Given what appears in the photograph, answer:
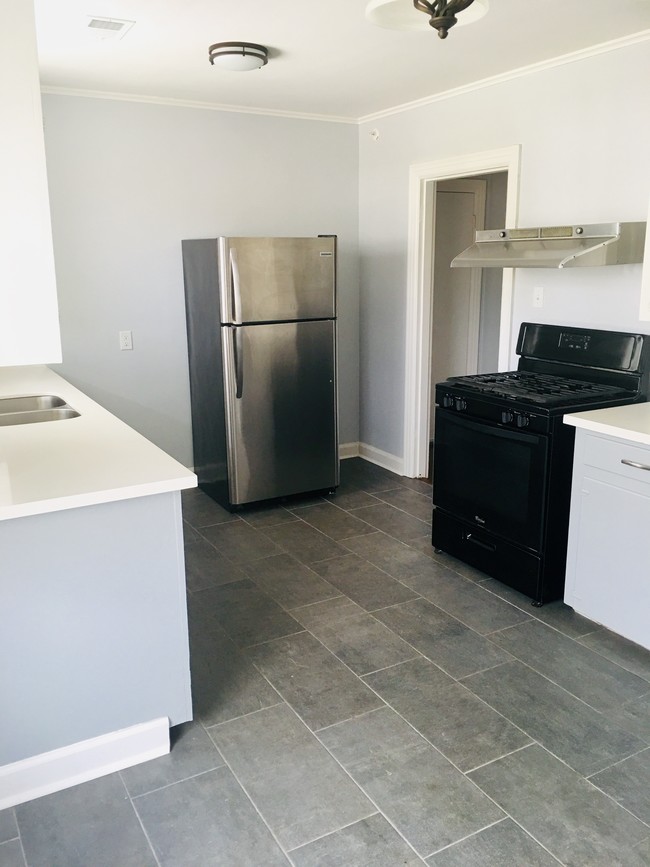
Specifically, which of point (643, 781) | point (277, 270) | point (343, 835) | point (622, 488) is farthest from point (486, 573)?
point (277, 270)

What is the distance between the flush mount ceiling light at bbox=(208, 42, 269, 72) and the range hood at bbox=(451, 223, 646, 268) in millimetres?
1327

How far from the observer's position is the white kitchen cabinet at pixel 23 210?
71.3 inches

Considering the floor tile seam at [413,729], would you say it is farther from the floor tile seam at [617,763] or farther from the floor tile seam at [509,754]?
the floor tile seam at [617,763]

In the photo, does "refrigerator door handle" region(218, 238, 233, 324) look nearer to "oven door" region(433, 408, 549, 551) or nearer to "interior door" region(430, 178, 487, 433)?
"oven door" region(433, 408, 549, 551)

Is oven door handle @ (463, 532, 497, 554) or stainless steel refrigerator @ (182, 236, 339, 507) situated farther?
stainless steel refrigerator @ (182, 236, 339, 507)

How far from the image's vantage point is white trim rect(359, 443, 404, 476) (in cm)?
494

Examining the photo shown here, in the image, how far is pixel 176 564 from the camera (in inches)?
84.7

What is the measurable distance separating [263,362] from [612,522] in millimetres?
2151

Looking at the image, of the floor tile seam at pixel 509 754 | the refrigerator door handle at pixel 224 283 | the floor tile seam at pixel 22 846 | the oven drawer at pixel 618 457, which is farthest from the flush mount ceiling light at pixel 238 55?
the floor tile seam at pixel 22 846

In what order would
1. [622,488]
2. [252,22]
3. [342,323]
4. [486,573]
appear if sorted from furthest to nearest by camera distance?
[342,323] < [486,573] < [252,22] < [622,488]

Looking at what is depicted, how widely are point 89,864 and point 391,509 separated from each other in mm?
2738

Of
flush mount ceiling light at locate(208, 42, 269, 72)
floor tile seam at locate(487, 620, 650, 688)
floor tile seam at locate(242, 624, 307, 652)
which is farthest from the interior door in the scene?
floor tile seam at locate(242, 624, 307, 652)

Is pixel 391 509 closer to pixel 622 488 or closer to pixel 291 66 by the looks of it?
pixel 622 488

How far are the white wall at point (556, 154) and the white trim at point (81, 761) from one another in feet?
8.25
